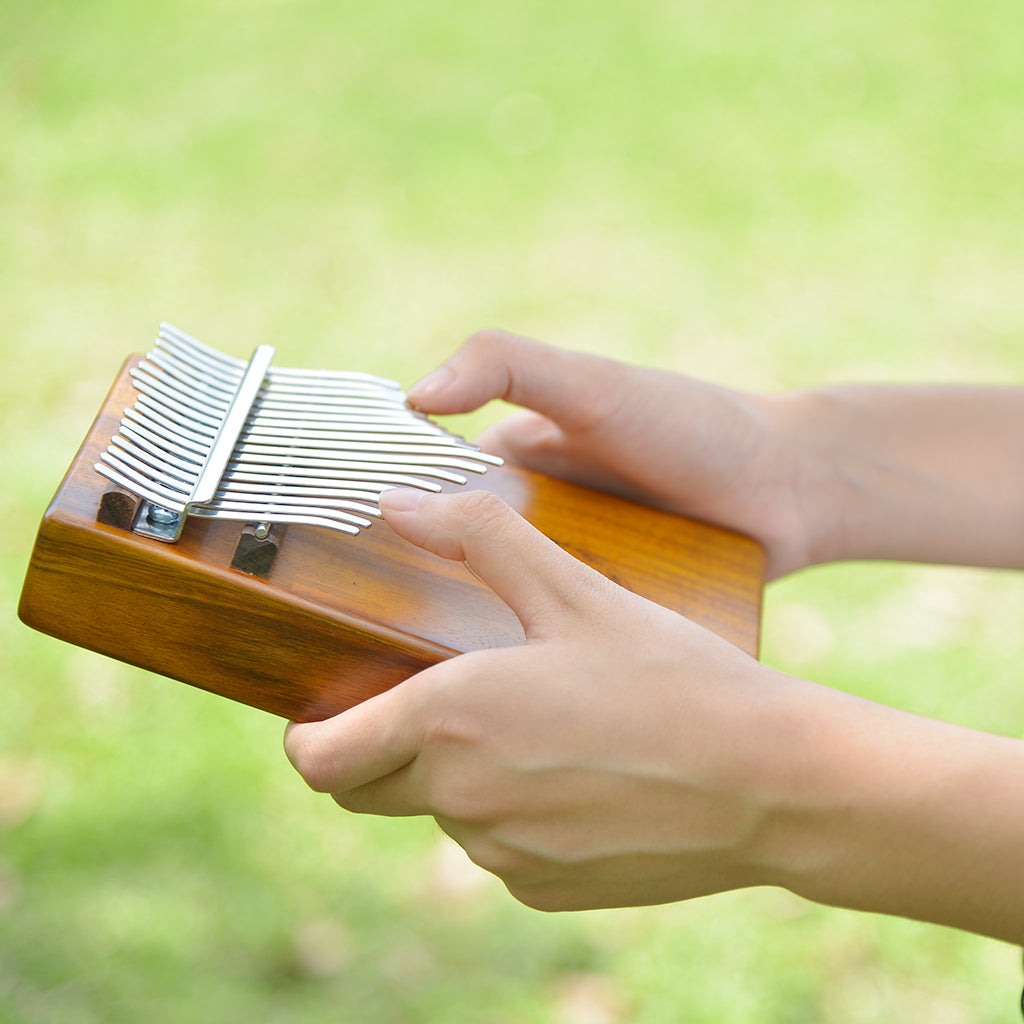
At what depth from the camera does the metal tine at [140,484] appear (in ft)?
3.98

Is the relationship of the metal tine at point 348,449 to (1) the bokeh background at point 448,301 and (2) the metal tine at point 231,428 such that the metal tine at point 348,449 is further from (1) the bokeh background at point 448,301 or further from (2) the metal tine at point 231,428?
(1) the bokeh background at point 448,301

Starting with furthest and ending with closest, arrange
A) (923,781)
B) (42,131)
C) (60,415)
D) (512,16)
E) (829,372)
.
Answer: (512,16), (42,131), (829,372), (60,415), (923,781)

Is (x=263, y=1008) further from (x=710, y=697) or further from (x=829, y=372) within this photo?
(x=829, y=372)

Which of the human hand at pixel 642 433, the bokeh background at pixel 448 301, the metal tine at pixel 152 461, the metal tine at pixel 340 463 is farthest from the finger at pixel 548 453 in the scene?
the bokeh background at pixel 448 301

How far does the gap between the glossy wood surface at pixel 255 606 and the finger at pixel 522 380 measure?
1.00 ft

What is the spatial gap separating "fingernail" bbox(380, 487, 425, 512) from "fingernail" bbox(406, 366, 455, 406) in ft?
1.24

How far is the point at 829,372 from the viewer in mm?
3986

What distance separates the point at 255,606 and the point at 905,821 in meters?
0.75

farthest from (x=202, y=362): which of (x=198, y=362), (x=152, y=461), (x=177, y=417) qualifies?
(x=152, y=461)

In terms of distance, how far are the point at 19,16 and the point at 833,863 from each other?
232 inches

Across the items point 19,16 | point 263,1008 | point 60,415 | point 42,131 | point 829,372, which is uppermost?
point 19,16

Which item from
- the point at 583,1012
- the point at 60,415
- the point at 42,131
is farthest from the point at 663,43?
the point at 583,1012

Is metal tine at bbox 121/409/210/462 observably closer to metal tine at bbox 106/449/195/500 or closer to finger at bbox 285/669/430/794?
metal tine at bbox 106/449/195/500

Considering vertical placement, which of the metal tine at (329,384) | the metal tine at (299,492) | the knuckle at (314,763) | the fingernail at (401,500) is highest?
the metal tine at (329,384)
